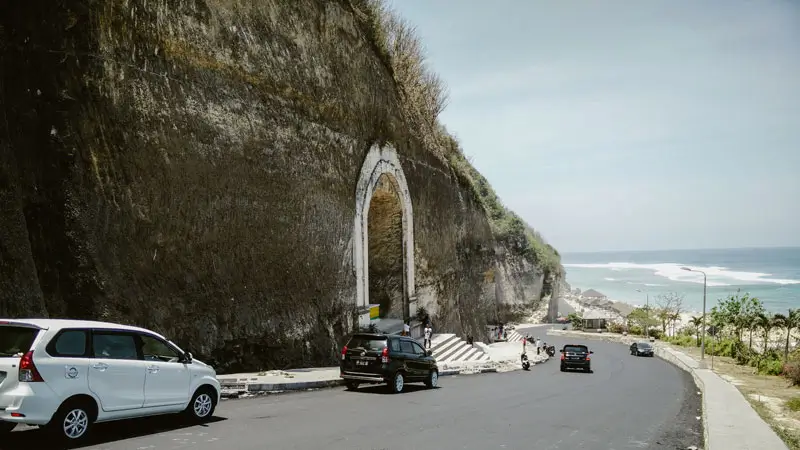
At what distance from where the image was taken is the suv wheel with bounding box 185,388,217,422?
10.4 metres

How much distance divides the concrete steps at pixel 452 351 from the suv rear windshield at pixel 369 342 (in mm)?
11785

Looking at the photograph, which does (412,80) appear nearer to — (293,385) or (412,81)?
(412,81)

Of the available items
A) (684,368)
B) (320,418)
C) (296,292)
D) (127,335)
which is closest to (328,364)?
(296,292)

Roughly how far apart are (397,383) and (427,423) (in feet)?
16.0

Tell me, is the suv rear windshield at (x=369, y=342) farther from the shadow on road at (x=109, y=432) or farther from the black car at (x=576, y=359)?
the black car at (x=576, y=359)

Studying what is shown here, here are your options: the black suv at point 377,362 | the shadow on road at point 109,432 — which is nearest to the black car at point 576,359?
the black suv at point 377,362

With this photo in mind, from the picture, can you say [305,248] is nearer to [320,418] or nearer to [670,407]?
[320,418]

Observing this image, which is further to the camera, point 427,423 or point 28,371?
point 427,423

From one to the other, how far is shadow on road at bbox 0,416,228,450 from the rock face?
363cm

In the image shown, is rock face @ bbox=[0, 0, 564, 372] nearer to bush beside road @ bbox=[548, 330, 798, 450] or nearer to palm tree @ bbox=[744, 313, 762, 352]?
bush beside road @ bbox=[548, 330, 798, 450]

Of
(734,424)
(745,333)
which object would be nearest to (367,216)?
(734,424)

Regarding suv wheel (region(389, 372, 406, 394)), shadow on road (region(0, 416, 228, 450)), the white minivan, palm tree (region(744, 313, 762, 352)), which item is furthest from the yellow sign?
palm tree (region(744, 313, 762, 352))

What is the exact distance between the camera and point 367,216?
94.2 feet

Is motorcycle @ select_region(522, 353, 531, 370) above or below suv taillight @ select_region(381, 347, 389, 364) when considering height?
below
